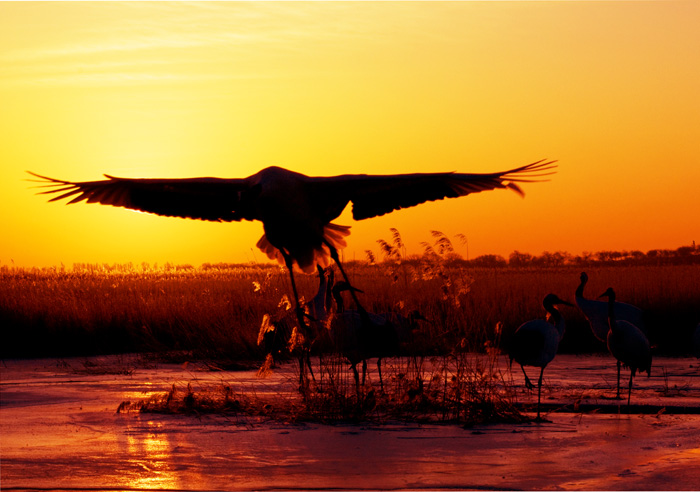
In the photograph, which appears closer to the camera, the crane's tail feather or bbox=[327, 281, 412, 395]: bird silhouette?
bbox=[327, 281, 412, 395]: bird silhouette

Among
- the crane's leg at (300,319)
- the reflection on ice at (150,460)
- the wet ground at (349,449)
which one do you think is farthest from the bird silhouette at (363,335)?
the reflection on ice at (150,460)

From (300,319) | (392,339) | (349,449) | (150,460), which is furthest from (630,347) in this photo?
(150,460)

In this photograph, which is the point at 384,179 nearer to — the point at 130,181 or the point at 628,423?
the point at 130,181

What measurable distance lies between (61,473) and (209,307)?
13.7m

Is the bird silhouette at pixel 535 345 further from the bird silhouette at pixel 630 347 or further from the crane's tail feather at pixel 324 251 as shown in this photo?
the crane's tail feather at pixel 324 251

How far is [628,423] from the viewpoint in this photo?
27.1 feet

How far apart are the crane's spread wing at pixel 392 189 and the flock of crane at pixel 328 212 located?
0.04ft

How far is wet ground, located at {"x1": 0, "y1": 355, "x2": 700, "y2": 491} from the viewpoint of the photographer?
6.03m

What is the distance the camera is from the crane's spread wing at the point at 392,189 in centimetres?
1034

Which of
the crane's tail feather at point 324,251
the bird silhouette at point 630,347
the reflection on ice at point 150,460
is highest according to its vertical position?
the crane's tail feather at point 324,251

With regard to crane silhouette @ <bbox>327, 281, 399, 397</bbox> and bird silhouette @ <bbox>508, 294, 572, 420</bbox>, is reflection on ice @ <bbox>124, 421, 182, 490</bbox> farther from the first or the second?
bird silhouette @ <bbox>508, 294, 572, 420</bbox>

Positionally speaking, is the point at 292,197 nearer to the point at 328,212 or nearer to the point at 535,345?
the point at 328,212

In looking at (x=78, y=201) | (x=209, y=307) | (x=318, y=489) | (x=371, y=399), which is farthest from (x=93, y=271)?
(x=318, y=489)

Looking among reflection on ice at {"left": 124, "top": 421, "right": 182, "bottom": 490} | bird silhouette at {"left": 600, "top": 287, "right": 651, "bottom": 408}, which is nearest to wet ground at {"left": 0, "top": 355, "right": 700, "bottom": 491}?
reflection on ice at {"left": 124, "top": 421, "right": 182, "bottom": 490}
